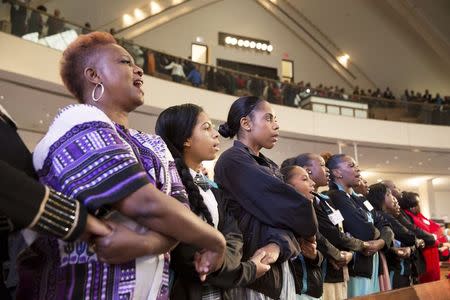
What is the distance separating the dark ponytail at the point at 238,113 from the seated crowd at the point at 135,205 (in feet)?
0.16

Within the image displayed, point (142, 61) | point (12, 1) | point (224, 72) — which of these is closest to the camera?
point (12, 1)

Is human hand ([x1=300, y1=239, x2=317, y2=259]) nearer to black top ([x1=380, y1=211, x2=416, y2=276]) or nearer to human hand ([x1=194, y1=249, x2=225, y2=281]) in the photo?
human hand ([x1=194, y1=249, x2=225, y2=281])

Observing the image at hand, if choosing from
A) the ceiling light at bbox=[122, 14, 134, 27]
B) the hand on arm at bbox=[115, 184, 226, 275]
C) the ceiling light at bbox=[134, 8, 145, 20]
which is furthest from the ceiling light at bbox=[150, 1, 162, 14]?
the hand on arm at bbox=[115, 184, 226, 275]

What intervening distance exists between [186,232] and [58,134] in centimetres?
40

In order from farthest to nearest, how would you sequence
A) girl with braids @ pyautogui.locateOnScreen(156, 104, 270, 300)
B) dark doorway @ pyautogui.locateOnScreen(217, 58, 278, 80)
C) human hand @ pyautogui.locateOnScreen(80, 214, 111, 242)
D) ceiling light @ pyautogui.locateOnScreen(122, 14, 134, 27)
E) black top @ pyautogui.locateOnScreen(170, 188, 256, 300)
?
1. dark doorway @ pyautogui.locateOnScreen(217, 58, 278, 80)
2. ceiling light @ pyautogui.locateOnScreen(122, 14, 134, 27)
3. girl with braids @ pyautogui.locateOnScreen(156, 104, 270, 300)
4. black top @ pyautogui.locateOnScreen(170, 188, 256, 300)
5. human hand @ pyautogui.locateOnScreen(80, 214, 111, 242)

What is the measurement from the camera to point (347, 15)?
16.0m

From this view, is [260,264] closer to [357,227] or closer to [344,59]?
[357,227]

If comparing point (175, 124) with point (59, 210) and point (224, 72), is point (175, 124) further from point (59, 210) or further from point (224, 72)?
point (224, 72)

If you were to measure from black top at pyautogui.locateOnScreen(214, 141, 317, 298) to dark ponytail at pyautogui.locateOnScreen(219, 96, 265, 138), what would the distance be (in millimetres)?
379

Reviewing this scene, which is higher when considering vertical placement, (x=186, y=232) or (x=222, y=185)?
(x=222, y=185)

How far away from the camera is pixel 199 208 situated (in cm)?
157

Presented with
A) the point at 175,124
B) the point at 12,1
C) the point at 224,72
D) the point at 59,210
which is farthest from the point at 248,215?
the point at 224,72

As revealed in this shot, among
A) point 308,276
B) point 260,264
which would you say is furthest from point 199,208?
point 308,276

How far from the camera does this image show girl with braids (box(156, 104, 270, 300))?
1.47 m
